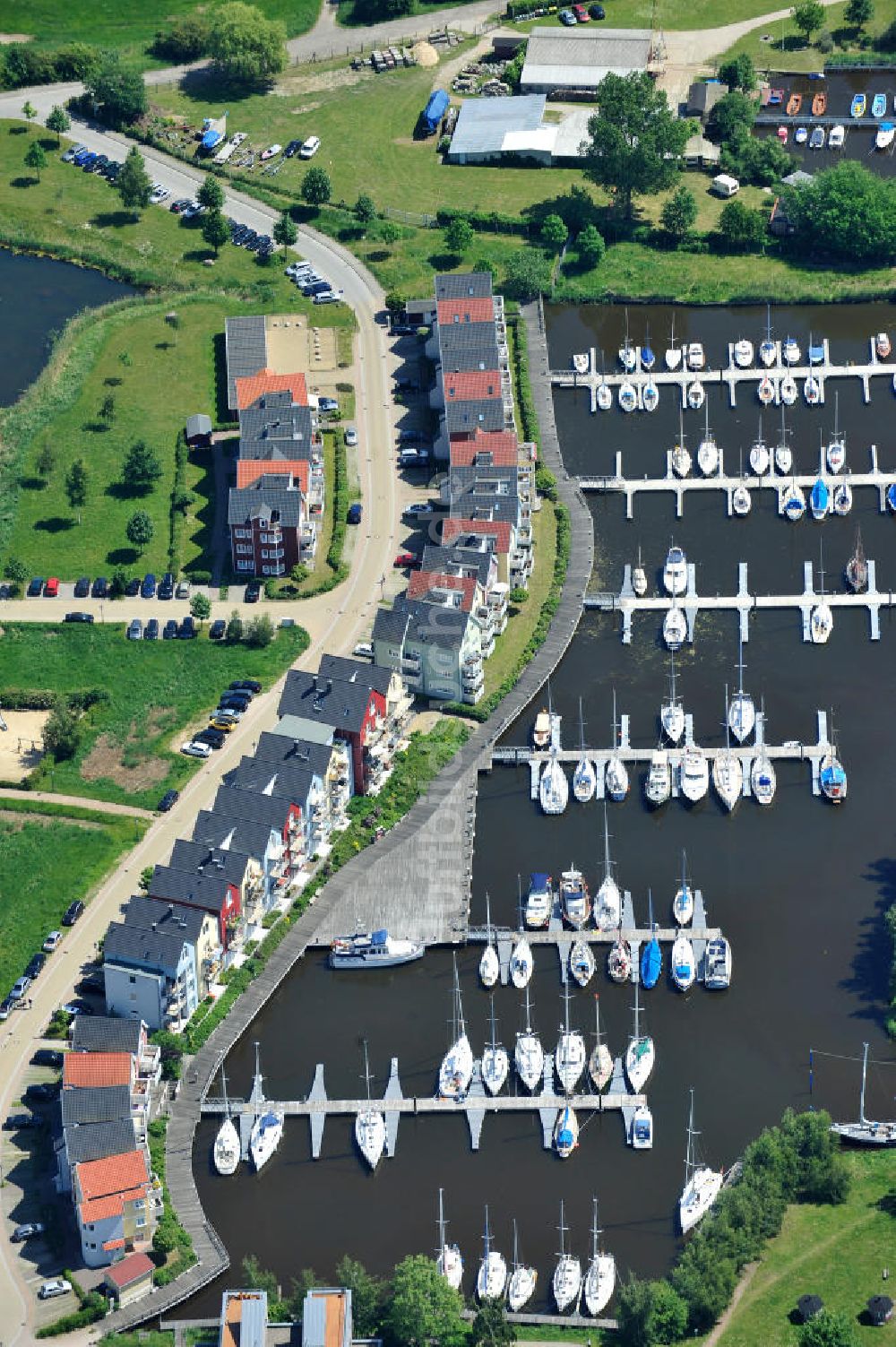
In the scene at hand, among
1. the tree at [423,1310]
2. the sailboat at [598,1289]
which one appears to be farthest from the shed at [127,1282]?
the sailboat at [598,1289]

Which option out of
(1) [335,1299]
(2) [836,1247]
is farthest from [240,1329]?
(2) [836,1247]

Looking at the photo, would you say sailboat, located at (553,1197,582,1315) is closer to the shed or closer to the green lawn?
the green lawn

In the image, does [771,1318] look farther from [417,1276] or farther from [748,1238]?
[417,1276]

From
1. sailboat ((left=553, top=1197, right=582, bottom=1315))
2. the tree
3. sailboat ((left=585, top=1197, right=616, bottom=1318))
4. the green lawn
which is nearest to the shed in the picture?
the tree

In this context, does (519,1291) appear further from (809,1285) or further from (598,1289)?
(809,1285)

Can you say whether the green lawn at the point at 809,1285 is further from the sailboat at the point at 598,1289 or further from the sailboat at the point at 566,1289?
the sailboat at the point at 566,1289

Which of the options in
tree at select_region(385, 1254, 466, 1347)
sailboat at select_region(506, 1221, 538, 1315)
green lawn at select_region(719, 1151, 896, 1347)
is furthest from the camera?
sailboat at select_region(506, 1221, 538, 1315)

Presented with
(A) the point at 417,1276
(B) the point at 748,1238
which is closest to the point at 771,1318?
(B) the point at 748,1238
